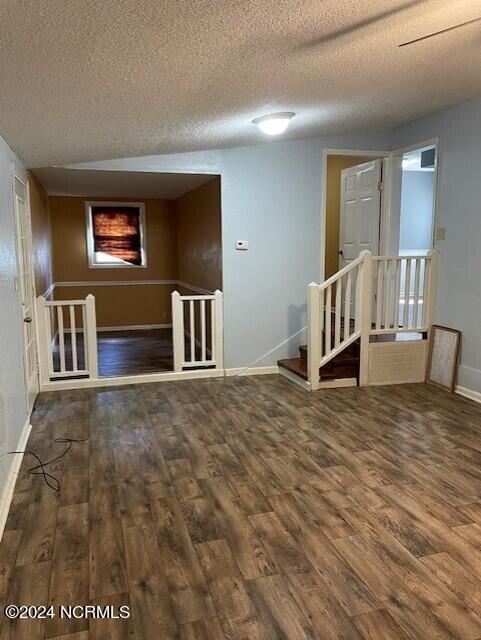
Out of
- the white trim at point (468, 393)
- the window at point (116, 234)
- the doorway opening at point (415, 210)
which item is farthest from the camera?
the window at point (116, 234)

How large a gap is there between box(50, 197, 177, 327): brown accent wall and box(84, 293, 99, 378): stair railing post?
3.73m

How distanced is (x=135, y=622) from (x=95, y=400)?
2.92m

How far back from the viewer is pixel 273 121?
3787 millimetres

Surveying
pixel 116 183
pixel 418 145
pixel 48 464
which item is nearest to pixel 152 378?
pixel 48 464

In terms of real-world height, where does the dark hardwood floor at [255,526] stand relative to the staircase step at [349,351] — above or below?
below

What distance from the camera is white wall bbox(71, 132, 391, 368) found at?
524cm

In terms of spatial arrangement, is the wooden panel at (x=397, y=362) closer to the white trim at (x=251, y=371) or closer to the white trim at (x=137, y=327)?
the white trim at (x=251, y=371)

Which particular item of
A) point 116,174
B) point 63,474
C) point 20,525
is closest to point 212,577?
point 20,525

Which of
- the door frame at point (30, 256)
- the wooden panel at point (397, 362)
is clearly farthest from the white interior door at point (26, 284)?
the wooden panel at point (397, 362)

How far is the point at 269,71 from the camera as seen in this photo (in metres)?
2.76

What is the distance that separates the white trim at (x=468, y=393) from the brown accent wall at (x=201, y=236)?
2612 millimetres

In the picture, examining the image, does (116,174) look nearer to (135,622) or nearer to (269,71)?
(269,71)

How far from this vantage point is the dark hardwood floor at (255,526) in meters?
1.86

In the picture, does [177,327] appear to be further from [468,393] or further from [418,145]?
[418,145]
